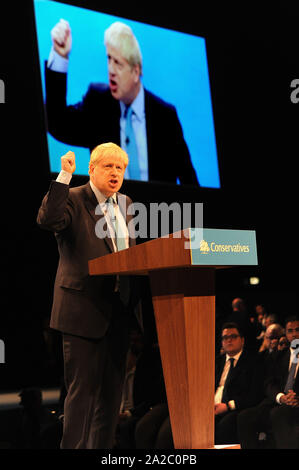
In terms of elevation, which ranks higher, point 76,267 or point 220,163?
point 220,163

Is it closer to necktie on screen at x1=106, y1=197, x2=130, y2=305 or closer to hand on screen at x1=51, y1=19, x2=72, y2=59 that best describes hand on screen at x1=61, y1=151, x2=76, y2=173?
necktie on screen at x1=106, y1=197, x2=130, y2=305

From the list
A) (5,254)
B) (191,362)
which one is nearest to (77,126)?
(5,254)

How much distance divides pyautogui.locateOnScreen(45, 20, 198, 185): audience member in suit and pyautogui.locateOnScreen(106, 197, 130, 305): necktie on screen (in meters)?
2.38

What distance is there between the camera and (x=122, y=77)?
489cm

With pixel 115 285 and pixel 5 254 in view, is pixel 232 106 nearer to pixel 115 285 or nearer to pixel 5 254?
pixel 5 254

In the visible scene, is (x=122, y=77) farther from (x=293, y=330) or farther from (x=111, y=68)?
(x=293, y=330)

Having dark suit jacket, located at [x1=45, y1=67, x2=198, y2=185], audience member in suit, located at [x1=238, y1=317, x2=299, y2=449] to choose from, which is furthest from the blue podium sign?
dark suit jacket, located at [x1=45, y1=67, x2=198, y2=185]

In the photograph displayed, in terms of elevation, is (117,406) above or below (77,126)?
below

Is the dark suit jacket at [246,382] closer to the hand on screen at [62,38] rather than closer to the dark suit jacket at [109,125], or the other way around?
the dark suit jacket at [109,125]

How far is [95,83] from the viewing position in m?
4.71

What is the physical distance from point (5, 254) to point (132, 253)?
3.53 meters

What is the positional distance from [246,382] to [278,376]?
0.63ft

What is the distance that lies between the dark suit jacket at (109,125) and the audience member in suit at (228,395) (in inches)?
72.2

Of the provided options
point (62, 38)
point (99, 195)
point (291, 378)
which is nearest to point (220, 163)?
point (62, 38)
